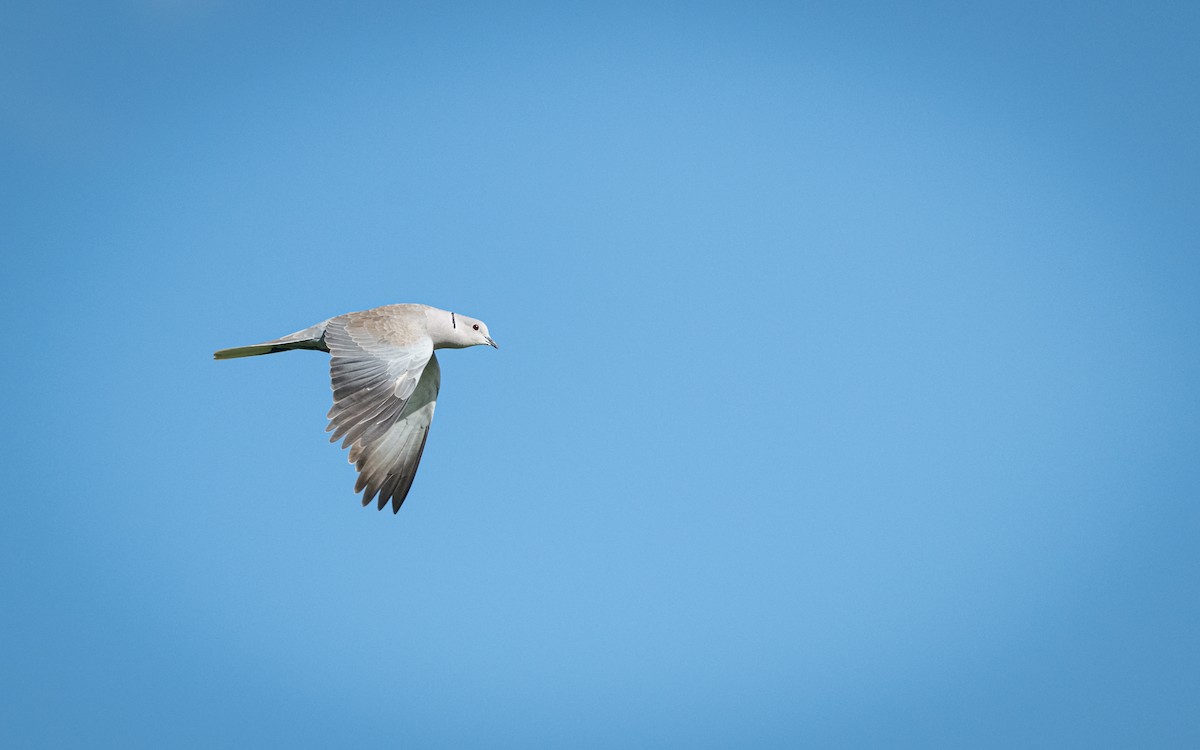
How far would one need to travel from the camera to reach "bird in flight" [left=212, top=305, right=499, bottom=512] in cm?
1177

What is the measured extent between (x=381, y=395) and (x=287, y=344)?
219 cm

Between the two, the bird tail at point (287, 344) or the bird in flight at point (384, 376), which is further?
the bird tail at point (287, 344)

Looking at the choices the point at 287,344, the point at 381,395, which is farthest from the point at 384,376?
the point at 287,344

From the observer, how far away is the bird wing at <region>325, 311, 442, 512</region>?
38.4 feet

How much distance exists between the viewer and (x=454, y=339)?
14.1m

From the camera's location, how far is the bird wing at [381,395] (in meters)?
11.7

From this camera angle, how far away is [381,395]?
11953mm

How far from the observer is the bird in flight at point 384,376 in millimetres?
11766

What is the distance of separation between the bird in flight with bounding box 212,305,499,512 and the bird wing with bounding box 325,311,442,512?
0.03 feet

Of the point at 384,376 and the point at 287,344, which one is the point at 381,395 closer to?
the point at 384,376

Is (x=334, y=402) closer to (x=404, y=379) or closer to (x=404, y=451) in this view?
(x=404, y=379)

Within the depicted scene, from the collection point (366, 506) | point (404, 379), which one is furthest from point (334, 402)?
point (366, 506)

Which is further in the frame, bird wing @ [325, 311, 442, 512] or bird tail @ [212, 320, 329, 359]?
bird tail @ [212, 320, 329, 359]

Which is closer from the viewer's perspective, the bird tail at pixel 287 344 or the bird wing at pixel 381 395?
the bird wing at pixel 381 395
